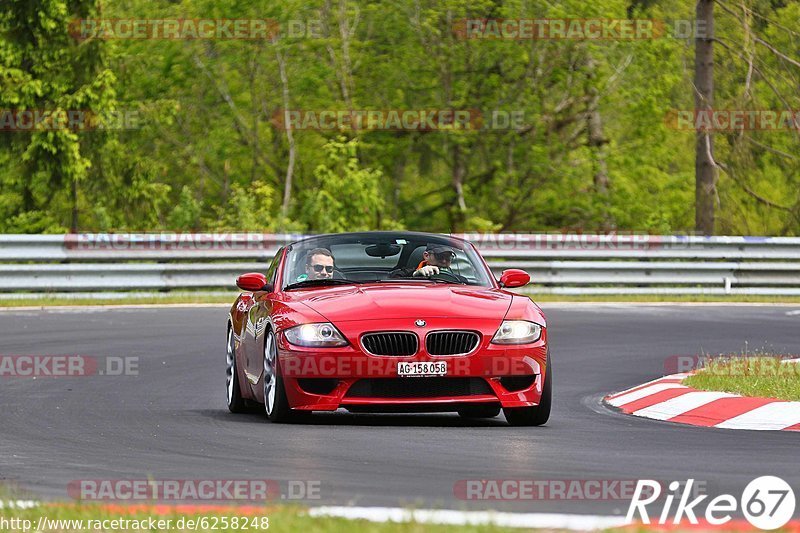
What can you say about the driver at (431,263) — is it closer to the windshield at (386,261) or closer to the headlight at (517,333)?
the windshield at (386,261)

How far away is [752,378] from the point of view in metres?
12.8

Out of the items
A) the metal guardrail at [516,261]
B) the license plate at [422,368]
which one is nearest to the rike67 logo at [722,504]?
the license plate at [422,368]

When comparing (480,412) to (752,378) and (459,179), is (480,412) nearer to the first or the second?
(752,378)

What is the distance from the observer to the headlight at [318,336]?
414 inches

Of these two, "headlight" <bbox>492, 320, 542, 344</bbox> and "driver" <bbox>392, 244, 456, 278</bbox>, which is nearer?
"headlight" <bbox>492, 320, 542, 344</bbox>

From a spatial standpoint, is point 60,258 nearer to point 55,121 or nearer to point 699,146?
point 55,121

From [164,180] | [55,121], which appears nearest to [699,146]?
[55,121]

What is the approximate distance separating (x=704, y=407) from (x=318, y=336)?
2876mm

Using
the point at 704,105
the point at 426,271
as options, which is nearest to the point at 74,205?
the point at 704,105

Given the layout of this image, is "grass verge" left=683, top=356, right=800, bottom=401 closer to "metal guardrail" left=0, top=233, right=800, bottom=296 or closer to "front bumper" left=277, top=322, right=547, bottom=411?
"front bumper" left=277, top=322, right=547, bottom=411

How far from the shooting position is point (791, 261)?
26.2m

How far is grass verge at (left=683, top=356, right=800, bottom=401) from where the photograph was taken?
39.0ft

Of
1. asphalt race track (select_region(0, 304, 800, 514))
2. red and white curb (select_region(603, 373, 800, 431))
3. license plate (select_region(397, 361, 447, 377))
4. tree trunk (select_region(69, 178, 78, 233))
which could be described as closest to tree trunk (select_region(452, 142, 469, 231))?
tree trunk (select_region(69, 178, 78, 233))

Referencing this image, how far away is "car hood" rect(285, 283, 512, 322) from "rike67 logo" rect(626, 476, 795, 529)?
3230 mm
